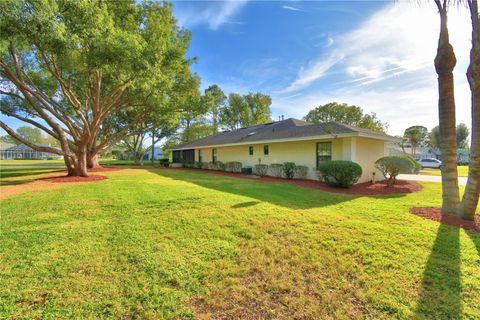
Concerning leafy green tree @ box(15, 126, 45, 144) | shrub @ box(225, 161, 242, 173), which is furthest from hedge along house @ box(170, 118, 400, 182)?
leafy green tree @ box(15, 126, 45, 144)

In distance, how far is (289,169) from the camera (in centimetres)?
1327

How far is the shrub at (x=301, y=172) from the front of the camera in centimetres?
1301

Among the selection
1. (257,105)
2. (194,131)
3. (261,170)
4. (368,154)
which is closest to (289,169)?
(261,170)

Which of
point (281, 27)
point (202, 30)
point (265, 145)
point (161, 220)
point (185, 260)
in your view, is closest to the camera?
point (185, 260)

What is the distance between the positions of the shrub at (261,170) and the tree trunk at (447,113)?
10.0 meters

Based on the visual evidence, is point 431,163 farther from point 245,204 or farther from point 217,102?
point 245,204

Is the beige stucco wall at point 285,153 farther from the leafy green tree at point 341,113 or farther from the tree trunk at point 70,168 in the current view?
the leafy green tree at point 341,113

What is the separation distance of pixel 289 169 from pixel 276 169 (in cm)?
118

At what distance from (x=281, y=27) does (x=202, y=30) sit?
15.3 feet

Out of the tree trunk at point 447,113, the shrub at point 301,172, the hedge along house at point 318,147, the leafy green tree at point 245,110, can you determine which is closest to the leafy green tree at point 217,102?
the leafy green tree at point 245,110

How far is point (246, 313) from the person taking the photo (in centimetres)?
246

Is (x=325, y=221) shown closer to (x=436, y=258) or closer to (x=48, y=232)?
(x=436, y=258)

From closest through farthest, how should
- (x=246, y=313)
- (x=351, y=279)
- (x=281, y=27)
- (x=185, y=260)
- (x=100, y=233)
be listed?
(x=246, y=313)
(x=351, y=279)
(x=185, y=260)
(x=100, y=233)
(x=281, y=27)

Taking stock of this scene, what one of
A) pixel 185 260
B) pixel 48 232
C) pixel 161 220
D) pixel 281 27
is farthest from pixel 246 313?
pixel 281 27
